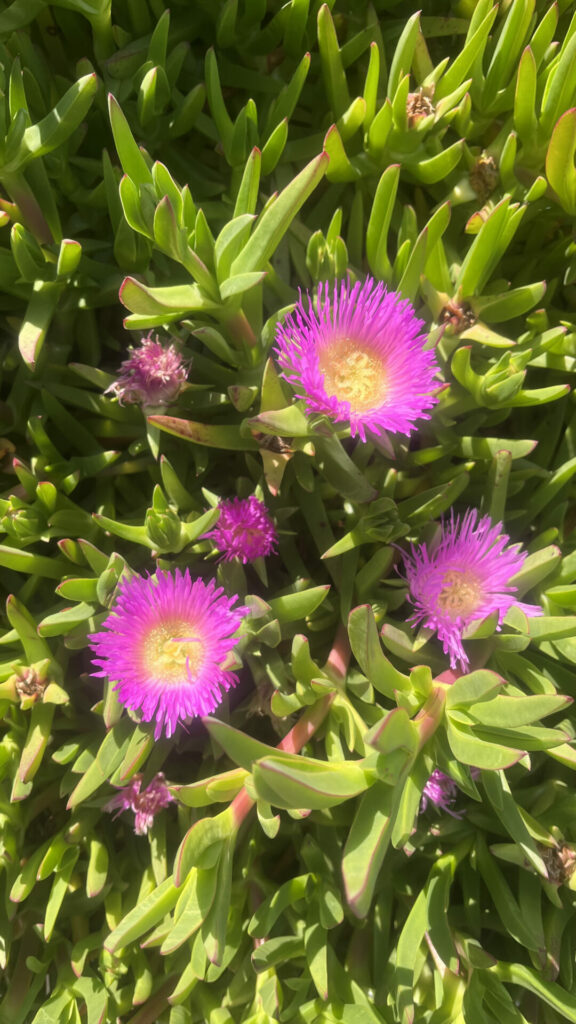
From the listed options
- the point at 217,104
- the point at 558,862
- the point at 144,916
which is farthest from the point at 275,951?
the point at 217,104

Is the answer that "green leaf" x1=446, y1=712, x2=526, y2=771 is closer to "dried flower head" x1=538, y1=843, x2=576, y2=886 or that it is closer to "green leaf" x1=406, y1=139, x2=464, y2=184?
"dried flower head" x1=538, y1=843, x2=576, y2=886

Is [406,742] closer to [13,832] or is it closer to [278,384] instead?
[278,384]

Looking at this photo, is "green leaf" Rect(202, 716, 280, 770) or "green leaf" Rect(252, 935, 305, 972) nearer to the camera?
"green leaf" Rect(202, 716, 280, 770)

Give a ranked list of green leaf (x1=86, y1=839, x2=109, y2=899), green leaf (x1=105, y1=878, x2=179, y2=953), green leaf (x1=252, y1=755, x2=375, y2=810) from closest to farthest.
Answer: green leaf (x1=252, y1=755, x2=375, y2=810)
green leaf (x1=105, y1=878, x2=179, y2=953)
green leaf (x1=86, y1=839, x2=109, y2=899)

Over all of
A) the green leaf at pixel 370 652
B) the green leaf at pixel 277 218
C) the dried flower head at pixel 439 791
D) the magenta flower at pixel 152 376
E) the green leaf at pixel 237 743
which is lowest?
the dried flower head at pixel 439 791

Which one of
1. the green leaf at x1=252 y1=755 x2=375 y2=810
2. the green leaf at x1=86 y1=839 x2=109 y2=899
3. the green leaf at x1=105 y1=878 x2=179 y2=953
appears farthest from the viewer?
the green leaf at x1=86 y1=839 x2=109 y2=899

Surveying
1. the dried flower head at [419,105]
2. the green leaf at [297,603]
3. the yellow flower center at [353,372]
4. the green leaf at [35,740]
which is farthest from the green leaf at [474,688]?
the dried flower head at [419,105]

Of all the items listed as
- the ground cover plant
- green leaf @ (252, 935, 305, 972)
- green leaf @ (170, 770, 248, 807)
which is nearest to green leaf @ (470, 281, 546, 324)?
the ground cover plant

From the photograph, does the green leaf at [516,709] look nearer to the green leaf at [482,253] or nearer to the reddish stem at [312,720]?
the reddish stem at [312,720]
